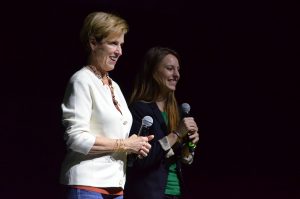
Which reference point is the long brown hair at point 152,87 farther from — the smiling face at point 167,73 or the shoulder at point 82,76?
the shoulder at point 82,76

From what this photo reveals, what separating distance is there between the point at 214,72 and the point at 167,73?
4.17 feet

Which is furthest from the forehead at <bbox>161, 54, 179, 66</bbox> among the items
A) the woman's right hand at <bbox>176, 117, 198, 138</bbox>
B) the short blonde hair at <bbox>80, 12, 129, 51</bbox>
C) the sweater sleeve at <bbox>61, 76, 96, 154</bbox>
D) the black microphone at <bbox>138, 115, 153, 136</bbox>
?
the sweater sleeve at <bbox>61, 76, 96, 154</bbox>

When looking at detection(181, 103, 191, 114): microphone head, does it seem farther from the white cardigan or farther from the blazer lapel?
the white cardigan

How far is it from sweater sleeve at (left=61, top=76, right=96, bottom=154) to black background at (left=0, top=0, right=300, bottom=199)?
138 centimetres

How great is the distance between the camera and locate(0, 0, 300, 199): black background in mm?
2959

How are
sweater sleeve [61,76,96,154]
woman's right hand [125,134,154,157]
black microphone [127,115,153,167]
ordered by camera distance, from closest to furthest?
sweater sleeve [61,76,96,154], woman's right hand [125,134,154,157], black microphone [127,115,153,167]

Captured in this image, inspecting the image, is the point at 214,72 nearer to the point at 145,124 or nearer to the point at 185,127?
the point at 185,127

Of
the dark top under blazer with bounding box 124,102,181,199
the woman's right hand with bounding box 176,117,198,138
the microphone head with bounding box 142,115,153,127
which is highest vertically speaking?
the microphone head with bounding box 142,115,153,127

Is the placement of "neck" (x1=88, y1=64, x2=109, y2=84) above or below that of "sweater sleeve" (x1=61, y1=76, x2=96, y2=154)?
above

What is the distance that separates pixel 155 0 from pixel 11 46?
94 centimetres

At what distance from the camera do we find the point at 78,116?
1.55 m

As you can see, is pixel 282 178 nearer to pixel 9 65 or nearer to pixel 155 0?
pixel 155 0

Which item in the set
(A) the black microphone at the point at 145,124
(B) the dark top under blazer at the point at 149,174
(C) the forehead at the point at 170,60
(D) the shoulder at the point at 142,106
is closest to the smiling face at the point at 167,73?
(C) the forehead at the point at 170,60

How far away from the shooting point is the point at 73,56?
9.91ft
